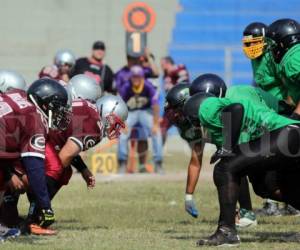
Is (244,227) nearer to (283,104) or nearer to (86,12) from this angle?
(283,104)

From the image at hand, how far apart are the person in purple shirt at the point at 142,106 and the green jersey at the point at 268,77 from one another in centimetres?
673

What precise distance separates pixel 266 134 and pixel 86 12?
16.6 metres

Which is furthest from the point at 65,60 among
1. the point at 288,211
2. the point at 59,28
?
the point at 59,28

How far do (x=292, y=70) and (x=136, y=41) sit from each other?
321 inches

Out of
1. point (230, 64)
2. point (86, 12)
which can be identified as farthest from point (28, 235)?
point (86, 12)

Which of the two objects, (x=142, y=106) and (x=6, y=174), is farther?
(x=142, y=106)

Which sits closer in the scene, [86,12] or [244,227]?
[244,227]

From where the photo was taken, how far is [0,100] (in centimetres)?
720

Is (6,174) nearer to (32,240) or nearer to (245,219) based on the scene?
(32,240)

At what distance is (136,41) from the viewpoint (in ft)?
50.8

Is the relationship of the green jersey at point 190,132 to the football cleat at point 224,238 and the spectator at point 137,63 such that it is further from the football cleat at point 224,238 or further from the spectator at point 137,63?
the spectator at point 137,63

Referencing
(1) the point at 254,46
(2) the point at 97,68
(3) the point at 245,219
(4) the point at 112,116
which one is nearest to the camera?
(1) the point at 254,46

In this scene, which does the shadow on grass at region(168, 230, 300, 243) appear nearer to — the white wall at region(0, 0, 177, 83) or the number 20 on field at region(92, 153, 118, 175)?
the number 20 on field at region(92, 153, 118, 175)

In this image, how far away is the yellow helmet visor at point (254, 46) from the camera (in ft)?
27.5
